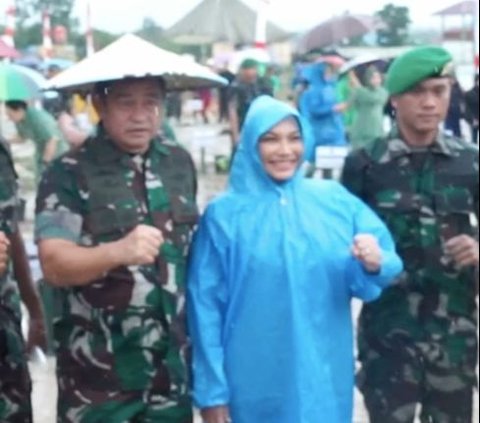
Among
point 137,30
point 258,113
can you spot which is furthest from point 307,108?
point 258,113

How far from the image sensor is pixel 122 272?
3.99 metres

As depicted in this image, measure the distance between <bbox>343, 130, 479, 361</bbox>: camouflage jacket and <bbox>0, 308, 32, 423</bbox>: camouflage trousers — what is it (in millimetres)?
1311

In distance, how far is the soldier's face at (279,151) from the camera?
13.4 feet

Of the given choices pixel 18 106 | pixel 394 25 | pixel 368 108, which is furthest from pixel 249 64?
pixel 394 25

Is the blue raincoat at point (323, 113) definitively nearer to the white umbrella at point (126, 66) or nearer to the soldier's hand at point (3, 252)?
the white umbrella at point (126, 66)

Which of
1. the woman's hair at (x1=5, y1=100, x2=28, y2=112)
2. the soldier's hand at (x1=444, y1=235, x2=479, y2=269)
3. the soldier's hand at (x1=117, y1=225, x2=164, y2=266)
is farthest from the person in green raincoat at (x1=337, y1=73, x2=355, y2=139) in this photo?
the soldier's hand at (x1=117, y1=225, x2=164, y2=266)

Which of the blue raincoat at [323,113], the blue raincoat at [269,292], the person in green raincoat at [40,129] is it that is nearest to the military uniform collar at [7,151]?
the blue raincoat at [269,292]

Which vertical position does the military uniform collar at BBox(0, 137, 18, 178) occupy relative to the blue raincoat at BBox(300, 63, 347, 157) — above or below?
above

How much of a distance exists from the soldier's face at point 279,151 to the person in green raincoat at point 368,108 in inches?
389

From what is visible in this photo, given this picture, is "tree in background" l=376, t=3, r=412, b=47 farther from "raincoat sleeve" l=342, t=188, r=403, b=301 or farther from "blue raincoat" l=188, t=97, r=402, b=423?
"blue raincoat" l=188, t=97, r=402, b=423

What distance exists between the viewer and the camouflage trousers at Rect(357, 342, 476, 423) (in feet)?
15.4

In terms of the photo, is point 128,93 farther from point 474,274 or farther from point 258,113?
point 474,274

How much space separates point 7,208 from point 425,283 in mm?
1491

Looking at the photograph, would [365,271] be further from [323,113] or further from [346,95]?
[346,95]
